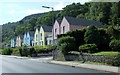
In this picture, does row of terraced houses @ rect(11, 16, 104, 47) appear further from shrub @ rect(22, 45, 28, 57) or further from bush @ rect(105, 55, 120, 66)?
bush @ rect(105, 55, 120, 66)

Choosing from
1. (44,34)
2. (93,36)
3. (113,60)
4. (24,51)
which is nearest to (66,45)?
(93,36)

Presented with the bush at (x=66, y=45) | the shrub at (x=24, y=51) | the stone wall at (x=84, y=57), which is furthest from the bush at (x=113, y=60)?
the shrub at (x=24, y=51)

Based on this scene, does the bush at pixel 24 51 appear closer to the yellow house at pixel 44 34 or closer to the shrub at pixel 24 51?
the shrub at pixel 24 51

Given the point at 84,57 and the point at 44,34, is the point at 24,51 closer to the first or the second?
the point at 44,34

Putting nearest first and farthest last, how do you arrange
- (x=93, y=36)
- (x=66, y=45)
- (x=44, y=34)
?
1. (x=66, y=45)
2. (x=93, y=36)
3. (x=44, y=34)

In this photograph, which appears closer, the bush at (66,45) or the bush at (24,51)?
the bush at (66,45)

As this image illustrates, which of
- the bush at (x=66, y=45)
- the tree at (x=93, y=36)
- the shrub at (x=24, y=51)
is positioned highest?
the tree at (x=93, y=36)

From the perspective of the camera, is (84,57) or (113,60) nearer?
(113,60)

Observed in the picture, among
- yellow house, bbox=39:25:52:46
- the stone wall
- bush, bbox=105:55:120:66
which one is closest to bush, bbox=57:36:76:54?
the stone wall

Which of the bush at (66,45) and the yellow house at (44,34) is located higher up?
the yellow house at (44,34)

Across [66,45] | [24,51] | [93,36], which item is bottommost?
Answer: [24,51]

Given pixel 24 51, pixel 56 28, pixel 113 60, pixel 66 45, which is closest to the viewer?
pixel 113 60

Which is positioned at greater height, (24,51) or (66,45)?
(66,45)

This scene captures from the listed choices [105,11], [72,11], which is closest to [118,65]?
[105,11]
